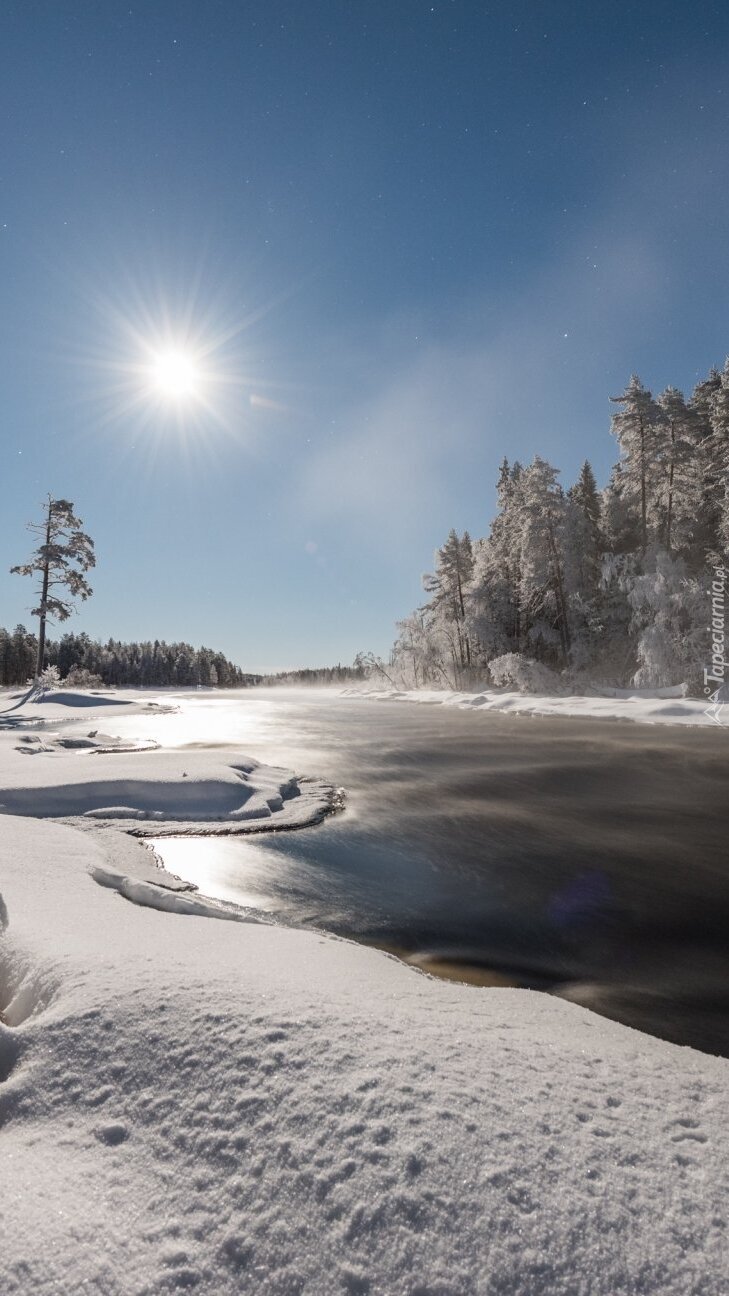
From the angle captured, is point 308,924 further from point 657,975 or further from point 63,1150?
point 63,1150

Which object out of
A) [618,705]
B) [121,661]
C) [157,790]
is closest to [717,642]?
[618,705]

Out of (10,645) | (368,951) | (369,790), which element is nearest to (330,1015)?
(368,951)

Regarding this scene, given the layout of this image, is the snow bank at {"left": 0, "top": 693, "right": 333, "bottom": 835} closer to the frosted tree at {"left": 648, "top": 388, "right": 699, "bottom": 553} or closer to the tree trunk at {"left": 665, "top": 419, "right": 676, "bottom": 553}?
the tree trunk at {"left": 665, "top": 419, "right": 676, "bottom": 553}

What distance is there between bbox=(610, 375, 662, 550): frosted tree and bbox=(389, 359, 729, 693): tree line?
69 millimetres

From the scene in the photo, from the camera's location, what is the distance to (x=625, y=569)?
35.0 metres

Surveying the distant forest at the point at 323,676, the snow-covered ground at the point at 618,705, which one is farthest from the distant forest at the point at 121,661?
the snow-covered ground at the point at 618,705

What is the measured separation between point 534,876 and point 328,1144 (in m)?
6.07

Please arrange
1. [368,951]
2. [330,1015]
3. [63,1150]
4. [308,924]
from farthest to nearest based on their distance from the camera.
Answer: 1. [308,924]
2. [368,951]
3. [330,1015]
4. [63,1150]

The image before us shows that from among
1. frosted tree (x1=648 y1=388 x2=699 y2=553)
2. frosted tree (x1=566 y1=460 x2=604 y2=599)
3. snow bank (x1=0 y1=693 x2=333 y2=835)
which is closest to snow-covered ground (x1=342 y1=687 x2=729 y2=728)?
frosted tree (x1=566 y1=460 x2=604 y2=599)

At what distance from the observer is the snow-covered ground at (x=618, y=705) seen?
939 inches

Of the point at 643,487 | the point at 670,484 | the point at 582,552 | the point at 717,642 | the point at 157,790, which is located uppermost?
the point at 643,487

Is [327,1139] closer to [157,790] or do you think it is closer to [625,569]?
[157,790]

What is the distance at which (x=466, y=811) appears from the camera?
1037 centimetres

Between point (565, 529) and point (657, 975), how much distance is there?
122 feet
